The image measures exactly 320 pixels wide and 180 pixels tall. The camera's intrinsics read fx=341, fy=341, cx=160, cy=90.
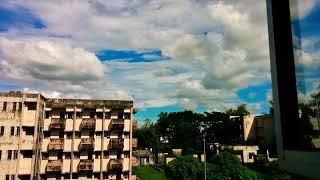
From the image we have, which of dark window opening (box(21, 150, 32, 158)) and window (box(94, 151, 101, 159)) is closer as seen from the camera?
dark window opening (box(21, 150, 32, 158))

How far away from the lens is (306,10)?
200 cm

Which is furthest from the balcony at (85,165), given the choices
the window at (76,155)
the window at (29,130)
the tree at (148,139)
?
the tree at (148,139)

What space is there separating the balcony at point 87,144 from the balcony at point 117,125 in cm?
305

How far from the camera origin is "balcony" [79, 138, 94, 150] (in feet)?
139

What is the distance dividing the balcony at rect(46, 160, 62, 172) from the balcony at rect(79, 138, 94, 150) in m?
3.18

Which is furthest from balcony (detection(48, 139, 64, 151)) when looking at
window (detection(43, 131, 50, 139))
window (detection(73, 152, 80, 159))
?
window (detection(73, 152, 80, 159))

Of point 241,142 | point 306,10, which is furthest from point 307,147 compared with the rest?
point 241,142

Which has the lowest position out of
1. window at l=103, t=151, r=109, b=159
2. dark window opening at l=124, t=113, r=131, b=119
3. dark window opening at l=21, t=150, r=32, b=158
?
window at l=103, t=151, r=109, b=159

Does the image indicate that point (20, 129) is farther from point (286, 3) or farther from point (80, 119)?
point (286, 3)

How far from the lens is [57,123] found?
1642 inches

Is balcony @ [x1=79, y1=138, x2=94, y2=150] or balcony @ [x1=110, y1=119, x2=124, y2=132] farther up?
balcony @ [x1=110, y1=119, x2=124, y2=132]

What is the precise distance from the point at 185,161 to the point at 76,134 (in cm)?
1411

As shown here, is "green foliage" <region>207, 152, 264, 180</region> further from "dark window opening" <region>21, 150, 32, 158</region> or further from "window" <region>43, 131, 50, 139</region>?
"dark window opening" <region>21, 150, 32, 158</region>

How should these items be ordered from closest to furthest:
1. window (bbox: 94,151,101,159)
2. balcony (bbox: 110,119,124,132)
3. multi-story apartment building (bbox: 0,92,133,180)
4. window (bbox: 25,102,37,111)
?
multi-story apartment building (bbox: 0,92,133,180) < window (bbox: 25,102,37,111) < window (bbox: 94,151,101,159) < balcony (bbox: 110,119,124,132)
